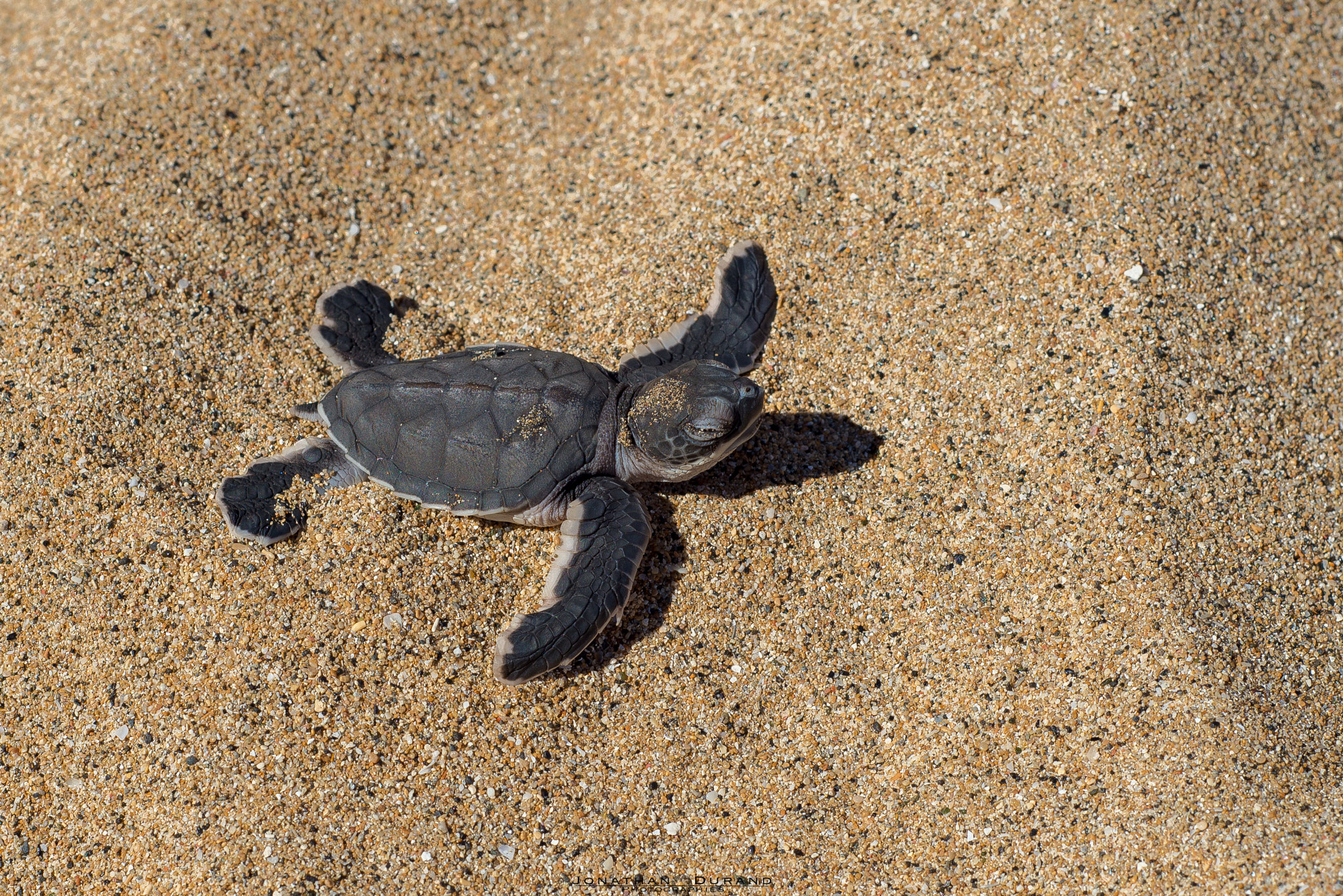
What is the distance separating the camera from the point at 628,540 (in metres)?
2.42

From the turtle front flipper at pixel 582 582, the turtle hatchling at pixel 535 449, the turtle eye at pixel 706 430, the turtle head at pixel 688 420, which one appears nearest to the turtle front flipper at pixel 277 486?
the turtle hatchling at pixel 535 449

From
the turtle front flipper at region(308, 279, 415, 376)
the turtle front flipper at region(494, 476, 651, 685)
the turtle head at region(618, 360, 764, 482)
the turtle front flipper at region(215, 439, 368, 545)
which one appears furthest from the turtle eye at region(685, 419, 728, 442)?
the turtle front flipper at region(308, 279, 415, 376)

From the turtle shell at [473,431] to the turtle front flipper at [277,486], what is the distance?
81mm

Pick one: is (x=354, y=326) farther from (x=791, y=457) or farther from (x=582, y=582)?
(x=791, y=457)

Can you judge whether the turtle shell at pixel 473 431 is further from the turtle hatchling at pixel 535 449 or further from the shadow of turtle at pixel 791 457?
the shadow of turtle at pixel 791 457

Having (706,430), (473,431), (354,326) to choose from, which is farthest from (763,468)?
(354,326)

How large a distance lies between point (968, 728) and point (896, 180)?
1.87 m

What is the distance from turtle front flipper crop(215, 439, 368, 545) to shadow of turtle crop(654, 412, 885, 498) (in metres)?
1.03

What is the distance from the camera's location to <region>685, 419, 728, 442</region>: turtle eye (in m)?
2.36

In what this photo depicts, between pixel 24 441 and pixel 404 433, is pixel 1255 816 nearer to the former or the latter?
pixel 404 433

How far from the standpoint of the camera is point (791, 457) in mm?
2752

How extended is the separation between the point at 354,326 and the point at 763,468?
1484 millimetres

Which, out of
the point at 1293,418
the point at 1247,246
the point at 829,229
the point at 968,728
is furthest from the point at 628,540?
the point at 1247,246

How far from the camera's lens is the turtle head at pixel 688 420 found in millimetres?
2357
